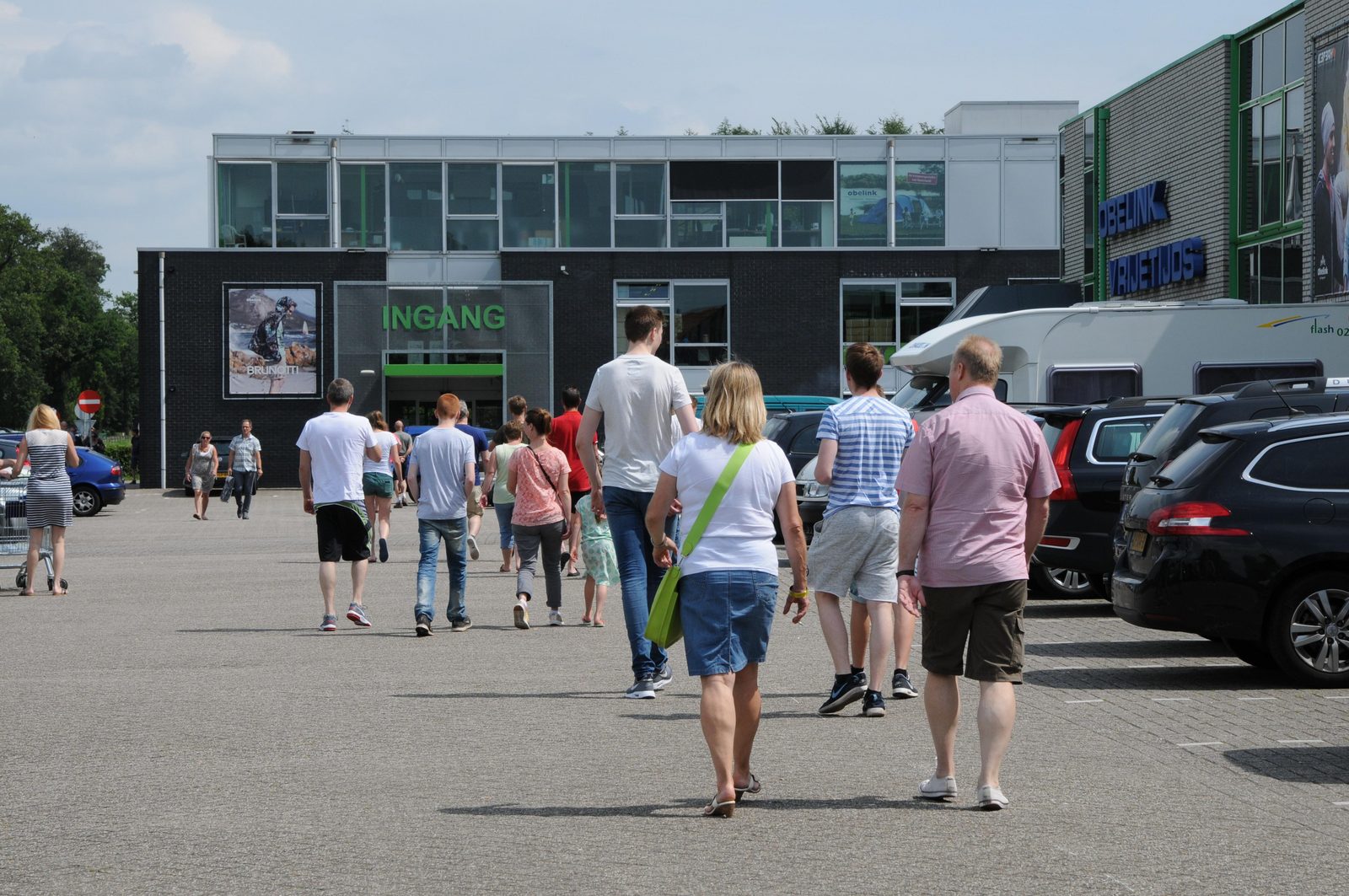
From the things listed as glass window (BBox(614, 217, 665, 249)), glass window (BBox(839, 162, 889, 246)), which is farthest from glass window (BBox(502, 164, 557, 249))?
glass window (BBox(839, 162, 889, 246))

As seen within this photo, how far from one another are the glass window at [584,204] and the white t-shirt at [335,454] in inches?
1410

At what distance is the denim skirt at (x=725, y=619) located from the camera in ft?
20.9

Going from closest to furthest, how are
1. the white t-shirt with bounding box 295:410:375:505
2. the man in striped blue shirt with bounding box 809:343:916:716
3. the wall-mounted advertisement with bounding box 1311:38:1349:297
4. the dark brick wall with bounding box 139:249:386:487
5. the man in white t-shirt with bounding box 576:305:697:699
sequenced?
the man in striped blue shirt with bounding box 809:343:916:716
the man in white t-shirt with bounding box 576:305:697:699
the white t-shirt with bounding box 295:410:375:505
the wall-mounted advertisement with bounding box 1311:38:1349:297
the dark brick wall with bounding box 139:249:386:487

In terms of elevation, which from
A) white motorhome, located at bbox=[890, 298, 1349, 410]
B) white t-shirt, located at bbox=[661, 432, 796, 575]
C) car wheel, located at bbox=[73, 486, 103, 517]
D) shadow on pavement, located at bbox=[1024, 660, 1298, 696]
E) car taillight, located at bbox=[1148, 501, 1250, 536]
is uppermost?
white motorhome, located at bbox=[890, 298, 1349, 410]

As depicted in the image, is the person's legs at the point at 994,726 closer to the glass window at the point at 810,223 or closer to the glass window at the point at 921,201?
the glass window at the point at 810,223

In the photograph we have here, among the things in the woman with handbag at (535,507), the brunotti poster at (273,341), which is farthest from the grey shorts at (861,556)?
the brunotti poster at (273,341)

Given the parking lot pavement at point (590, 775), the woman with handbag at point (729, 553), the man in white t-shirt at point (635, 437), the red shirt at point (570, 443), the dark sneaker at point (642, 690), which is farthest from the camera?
the red shirt at point (570, 443)

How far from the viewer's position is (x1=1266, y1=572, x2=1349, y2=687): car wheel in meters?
9.75

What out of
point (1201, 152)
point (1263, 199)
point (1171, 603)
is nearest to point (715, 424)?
point (1171, 603)

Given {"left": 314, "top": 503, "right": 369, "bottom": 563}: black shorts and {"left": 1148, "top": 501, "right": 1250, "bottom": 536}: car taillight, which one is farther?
{"left": 314, "top": 503, "right": 369, "bottom": 563}: black shorts

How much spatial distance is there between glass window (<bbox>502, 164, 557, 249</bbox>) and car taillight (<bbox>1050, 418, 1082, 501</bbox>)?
3535cm

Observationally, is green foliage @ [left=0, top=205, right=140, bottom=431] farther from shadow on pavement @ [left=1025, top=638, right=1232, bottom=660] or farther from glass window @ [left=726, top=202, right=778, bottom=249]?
shadow on pavement @ [left=1025, top=638, right=1232, bottom=660]

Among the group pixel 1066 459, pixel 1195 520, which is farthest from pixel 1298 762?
pixel 1066 459

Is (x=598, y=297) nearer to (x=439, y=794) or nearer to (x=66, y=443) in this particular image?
(x=66, y=443)
